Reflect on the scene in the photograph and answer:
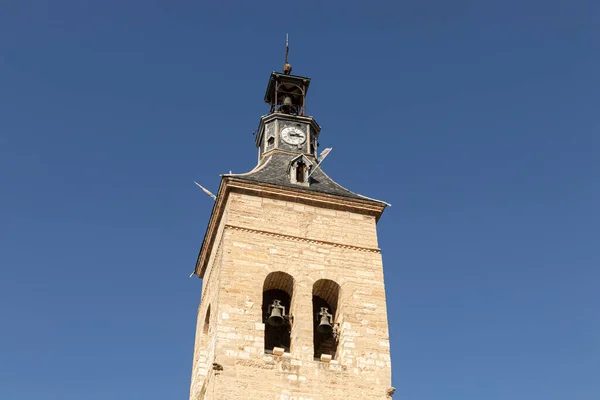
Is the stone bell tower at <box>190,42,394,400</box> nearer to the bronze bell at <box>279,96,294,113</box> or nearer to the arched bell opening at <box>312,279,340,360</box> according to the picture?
the arched bell opening at <box>312,279,340,360</box>

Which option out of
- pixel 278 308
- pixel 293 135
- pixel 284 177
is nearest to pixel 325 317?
pixel 278 308

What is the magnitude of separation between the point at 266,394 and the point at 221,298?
7.90 ft

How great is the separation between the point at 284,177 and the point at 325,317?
4.51 metres

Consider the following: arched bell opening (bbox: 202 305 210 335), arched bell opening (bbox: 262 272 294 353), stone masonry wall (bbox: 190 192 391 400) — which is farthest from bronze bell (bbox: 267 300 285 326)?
arched bell opening (bbox: 202 305 210 335)

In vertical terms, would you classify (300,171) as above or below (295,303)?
above

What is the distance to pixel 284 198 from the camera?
21.0 metres

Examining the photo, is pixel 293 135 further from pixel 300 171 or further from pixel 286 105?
pixel 300 171

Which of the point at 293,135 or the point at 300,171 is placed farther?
the point at 293,135

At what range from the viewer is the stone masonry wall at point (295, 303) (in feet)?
57.8

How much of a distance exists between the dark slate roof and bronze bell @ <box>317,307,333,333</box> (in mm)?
3356

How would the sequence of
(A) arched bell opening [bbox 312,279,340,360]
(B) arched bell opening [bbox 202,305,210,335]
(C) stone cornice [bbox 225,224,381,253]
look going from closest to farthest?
(A) arched bell opening [bbox 312,279,340,360] < (C) stone cornice [bbox 225,224,381,253] < (B) arched bell opening [bbox 202,305,210,335]

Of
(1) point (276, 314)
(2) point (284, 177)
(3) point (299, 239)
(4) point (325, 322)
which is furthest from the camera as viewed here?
(2) point (284, 177)

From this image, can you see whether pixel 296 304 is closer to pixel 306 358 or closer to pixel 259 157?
pixel 306 358

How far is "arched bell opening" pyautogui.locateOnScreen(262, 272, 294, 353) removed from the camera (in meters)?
19.2
